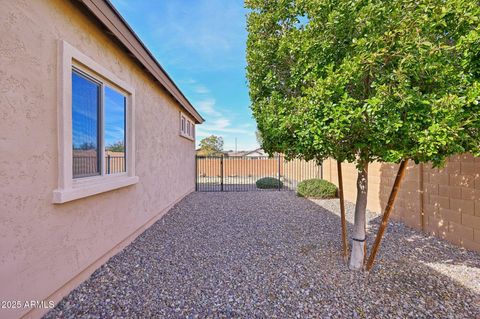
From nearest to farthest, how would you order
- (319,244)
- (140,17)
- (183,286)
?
(183,286) → (319,244) → (140,17)

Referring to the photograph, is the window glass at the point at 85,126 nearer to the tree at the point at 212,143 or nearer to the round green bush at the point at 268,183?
the round green bush at the point at 268,183

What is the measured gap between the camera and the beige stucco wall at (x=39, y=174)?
195 centimetres

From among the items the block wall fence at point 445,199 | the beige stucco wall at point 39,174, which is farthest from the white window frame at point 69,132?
the block wall fence at point 445,199

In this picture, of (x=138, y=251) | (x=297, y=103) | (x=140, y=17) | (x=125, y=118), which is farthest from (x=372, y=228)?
(x=140, y=17)

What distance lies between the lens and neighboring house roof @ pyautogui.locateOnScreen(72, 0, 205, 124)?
300 cm

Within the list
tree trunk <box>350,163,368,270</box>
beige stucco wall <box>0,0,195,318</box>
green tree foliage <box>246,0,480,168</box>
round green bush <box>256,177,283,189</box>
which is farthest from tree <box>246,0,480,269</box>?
round green bush <box>256,177,283,189</box>

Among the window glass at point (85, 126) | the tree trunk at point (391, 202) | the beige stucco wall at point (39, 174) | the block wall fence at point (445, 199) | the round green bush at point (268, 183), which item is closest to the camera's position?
the beige stucco wall at point (39, 174)

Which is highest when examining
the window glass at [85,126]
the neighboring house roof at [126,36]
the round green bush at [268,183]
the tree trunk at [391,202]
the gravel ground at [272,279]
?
the neighboring house roof at [126,36]

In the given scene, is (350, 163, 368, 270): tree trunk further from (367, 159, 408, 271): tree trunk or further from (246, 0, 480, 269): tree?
(246, 0, 480, 269): tree

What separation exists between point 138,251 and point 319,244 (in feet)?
11.2

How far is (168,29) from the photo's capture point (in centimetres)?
727

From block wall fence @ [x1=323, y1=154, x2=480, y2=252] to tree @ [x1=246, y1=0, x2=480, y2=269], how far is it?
90.1 inches

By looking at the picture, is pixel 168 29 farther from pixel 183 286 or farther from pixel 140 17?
pixel 183 286

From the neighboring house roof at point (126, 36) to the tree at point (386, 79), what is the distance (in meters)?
2.56
